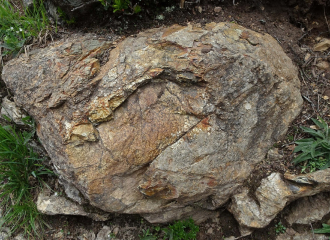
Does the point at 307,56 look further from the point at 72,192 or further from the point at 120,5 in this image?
the point at 72,192

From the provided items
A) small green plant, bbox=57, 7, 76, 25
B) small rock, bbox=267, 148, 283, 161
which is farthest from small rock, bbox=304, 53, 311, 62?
small green plant, bbox=57, 7, 76, 25

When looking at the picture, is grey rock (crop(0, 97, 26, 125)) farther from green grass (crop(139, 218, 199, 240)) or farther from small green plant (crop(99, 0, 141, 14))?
green grass (crop(139, 218, 199, 240))

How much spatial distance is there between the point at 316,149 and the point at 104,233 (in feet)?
8.93

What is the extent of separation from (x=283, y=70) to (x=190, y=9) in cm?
139

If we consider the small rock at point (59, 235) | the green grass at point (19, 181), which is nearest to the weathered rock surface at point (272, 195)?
the small rock at point (59, 235)

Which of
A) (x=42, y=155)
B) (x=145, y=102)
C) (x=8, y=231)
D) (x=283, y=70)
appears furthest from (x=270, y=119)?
(x=8, y=231)

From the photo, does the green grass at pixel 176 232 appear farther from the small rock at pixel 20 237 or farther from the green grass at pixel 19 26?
the green grass at pixel 19 26

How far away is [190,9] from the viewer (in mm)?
3498

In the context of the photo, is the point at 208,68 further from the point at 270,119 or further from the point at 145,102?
the point at 270,119

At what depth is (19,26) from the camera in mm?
3809

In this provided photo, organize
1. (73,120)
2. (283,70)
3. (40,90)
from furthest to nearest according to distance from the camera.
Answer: (283,70) → (40,90) → (73,120)

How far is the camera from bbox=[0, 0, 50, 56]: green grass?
3.61 meters

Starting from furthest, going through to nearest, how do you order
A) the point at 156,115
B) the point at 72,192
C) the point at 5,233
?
the point at 5,233 < the point at 72,192 < the point at 156,115

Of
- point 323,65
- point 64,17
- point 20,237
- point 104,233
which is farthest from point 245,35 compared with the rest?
point 20,237
